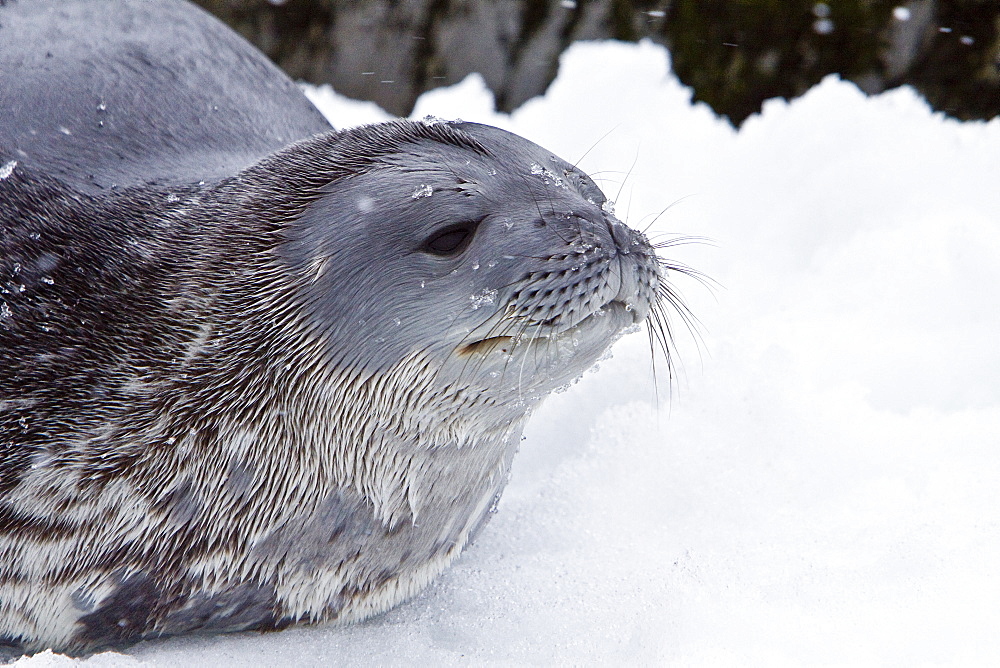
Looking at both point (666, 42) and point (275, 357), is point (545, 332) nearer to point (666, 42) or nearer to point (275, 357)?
point (275, 357)

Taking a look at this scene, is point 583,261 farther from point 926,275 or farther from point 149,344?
point 926,275

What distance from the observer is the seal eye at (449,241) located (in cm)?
188

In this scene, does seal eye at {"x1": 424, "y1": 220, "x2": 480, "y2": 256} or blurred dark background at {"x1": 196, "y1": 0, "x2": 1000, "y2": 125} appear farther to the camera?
blurred dark background at {"x1": 196, "y1": 0, "x2": 1000, "y2": 125}

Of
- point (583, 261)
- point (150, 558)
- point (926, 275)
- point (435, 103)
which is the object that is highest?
point (583, 261)

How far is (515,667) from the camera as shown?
2.01 meters

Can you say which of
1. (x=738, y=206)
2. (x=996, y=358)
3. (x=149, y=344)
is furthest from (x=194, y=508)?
(x=738, y=206)

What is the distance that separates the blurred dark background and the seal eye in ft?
9.66

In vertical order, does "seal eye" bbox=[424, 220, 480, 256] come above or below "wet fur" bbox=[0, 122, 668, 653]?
above

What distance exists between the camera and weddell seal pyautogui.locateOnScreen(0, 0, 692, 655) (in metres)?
1.86

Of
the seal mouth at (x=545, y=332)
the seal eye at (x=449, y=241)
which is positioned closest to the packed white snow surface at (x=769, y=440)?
the seal mouth at (x=545, y=332)

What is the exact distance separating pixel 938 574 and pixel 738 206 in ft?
6.83

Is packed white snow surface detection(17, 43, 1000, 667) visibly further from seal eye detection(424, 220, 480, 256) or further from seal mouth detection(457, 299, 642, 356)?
seal eye detection(424, 220, 480, 256)

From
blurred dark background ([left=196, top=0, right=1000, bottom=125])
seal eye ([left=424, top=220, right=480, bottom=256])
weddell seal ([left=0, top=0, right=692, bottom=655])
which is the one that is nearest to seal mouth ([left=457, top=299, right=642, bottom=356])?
weddell seal ([left=0, top=0, right=692, bottom=655])

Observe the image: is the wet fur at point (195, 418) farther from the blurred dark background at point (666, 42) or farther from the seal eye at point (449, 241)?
the blurred dark background at point (666, 42)
